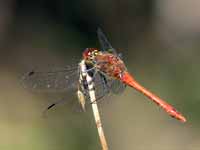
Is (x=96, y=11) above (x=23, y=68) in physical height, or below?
above

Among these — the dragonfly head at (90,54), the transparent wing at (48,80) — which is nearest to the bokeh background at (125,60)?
the transparent wing at (48,80)

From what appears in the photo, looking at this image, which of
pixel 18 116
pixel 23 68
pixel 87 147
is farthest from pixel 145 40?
pixel 87 147

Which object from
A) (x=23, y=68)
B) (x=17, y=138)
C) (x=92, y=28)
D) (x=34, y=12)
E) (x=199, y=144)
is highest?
(x=34, y=12)

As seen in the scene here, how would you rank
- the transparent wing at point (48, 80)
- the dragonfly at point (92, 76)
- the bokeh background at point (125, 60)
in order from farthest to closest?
the bokeh background at point (125, 60), the transparent wing at point (48, 80), the dragonfly at point (92, 76)

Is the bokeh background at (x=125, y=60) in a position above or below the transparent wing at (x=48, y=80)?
above

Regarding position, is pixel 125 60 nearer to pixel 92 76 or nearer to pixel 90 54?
pixel 90 54

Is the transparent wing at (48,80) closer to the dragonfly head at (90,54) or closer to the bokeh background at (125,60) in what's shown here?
the dragonfly head at (90,54)

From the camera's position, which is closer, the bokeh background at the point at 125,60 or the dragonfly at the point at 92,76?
the dragonfly at the point at 92,76

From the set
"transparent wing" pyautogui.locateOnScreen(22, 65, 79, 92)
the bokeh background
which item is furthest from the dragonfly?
the bokeh background

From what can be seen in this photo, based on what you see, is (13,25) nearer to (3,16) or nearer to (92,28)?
(3,16)
